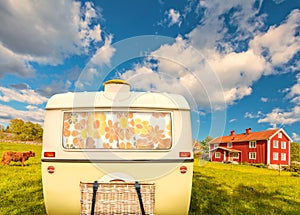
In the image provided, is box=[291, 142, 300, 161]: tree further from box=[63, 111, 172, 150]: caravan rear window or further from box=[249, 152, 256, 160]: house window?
box=[63, 111, 172, 150]: caravan rear window

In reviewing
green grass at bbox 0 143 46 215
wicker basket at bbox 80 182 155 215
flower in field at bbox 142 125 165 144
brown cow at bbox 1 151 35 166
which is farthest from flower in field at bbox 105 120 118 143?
brown cow at bbox 1 151 35 166

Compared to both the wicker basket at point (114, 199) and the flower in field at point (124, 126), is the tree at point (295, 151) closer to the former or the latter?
the flower in field at point (124, 126)

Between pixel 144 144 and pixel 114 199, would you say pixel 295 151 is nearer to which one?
pixel 144 144

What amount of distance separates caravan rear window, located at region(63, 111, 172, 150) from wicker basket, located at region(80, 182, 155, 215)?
2.11 feet

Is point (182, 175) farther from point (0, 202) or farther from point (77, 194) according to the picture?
point (0, 202)

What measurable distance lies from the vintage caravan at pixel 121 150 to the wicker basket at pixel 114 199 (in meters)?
0.01

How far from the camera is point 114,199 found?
370 cm

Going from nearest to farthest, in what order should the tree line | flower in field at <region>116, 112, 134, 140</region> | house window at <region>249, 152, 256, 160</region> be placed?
flower in field at <region>116, 112, 134, 140</region> → house window at <region>249, 152, 256, 160</region> → the tree line

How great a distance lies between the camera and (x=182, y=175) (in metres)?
4.07

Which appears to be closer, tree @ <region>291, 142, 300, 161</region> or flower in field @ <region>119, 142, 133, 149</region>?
flower in field @ <region>119, 142, 133, 149</region>

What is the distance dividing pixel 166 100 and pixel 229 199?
4.71 m

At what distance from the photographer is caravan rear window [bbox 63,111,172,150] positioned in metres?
4.14

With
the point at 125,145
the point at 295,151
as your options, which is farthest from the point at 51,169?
the point at 295,151

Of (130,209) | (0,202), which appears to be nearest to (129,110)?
(130,209)
